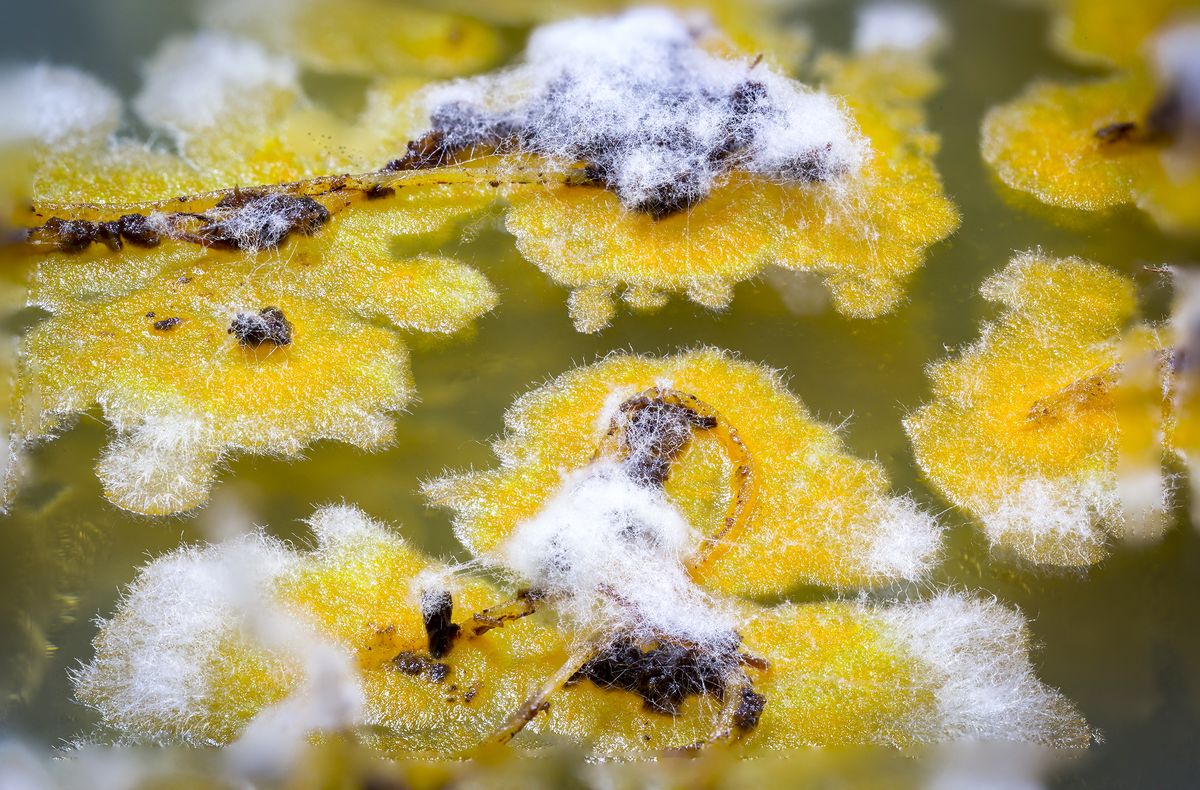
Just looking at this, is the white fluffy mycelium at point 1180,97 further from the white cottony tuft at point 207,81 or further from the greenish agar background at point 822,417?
the white cottony tuft at point 207,81

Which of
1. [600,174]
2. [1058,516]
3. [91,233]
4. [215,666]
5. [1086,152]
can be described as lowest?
[215,666]

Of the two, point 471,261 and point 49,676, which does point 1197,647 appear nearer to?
point 471,261

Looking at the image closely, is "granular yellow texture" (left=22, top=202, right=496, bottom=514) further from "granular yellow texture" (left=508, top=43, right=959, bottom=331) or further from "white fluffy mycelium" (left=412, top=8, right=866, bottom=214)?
"white fluffy mycelium" (left=412, top=8, right=866, bottom=214)

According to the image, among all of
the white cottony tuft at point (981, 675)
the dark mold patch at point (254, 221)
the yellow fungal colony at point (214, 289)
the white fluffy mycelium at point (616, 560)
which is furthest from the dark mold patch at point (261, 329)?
the white cottony tuft at point (981, 675)

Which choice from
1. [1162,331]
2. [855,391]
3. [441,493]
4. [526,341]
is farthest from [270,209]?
[1162,331]

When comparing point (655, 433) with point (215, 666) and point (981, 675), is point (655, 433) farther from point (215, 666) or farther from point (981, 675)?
point (215, 666)

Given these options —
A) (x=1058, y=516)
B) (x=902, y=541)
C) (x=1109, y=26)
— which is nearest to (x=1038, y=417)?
(x=1058, y=516)
